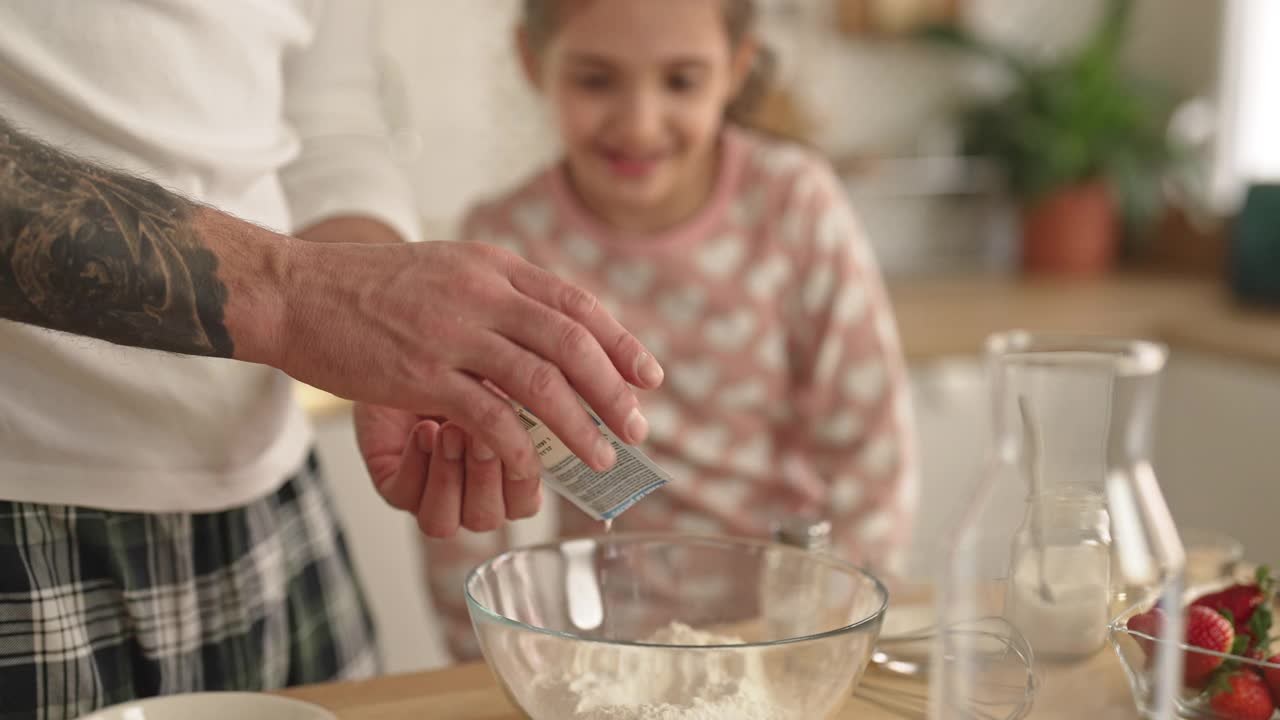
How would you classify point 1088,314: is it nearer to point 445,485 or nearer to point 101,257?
point 445,485

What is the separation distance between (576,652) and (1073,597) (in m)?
0.27

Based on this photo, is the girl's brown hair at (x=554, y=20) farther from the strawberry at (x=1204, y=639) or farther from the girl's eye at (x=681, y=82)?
the strawberry at (x=1204, y=639)

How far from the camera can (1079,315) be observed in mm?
2336

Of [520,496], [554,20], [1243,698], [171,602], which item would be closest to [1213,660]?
[1243,698]

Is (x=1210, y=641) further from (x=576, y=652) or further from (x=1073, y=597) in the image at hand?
(x=576, y=652)

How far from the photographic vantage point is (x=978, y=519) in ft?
2.01

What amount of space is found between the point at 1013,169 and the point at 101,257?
8.03 ft

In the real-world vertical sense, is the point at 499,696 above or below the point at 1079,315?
below

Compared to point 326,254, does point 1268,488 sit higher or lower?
lower

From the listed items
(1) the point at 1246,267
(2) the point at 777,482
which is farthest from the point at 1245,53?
(2) the point at 777,482

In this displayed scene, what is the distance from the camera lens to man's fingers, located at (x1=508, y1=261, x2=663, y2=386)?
0.66 m

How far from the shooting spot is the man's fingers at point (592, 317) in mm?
662

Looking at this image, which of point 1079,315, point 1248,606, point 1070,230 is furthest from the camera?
point 1070,230

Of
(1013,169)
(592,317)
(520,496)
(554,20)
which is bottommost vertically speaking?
(520,496)
